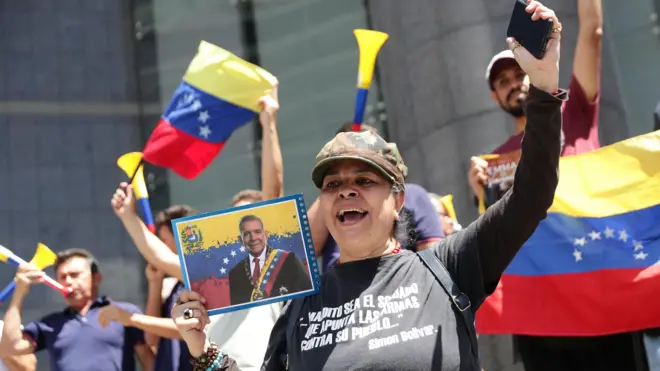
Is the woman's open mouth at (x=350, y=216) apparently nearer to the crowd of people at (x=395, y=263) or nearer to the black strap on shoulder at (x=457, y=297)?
the crowd of people at (x=395, y=263)

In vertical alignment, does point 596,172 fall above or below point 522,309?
above

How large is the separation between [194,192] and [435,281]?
549cm

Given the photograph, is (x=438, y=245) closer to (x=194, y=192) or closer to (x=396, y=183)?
(x=396, y=183)

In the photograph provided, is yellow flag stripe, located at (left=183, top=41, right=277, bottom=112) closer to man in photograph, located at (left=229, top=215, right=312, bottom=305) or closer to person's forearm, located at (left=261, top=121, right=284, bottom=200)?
person's forearm, located at (left=261, top=121, right=284, bottom=200)

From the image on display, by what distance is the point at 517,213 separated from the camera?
7.34 ft

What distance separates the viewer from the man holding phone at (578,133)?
12.4 feet

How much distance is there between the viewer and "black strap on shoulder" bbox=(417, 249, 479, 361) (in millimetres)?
2275

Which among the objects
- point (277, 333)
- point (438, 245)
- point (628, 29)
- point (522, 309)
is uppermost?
point (628, 29)

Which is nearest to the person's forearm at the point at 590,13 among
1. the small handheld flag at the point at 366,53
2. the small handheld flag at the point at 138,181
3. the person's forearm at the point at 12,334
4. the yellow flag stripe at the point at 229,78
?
the small handheld flag at the point at 366,53

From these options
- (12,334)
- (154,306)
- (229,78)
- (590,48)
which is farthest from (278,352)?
(12,334)

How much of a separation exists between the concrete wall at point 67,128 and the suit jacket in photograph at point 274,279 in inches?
196

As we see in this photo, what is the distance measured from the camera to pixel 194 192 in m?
7.64

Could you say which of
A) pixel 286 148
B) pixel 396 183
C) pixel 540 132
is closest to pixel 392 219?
pixel 396 183

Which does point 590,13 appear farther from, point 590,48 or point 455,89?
point 455,89
